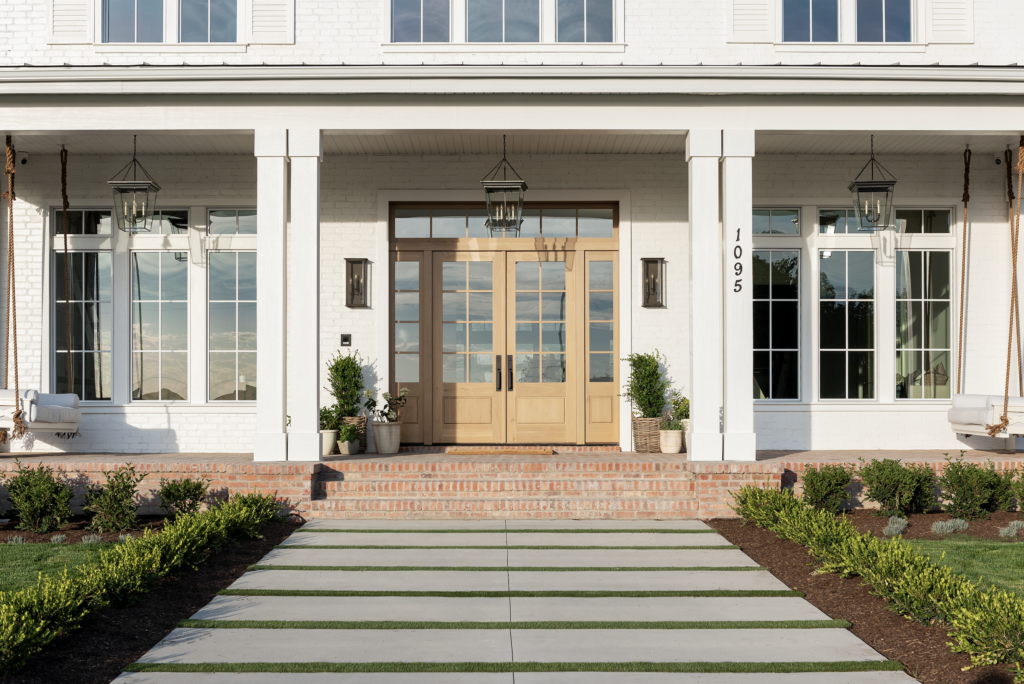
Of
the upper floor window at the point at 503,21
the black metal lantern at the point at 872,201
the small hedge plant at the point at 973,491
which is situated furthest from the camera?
the upper floor window at the point at 503,21

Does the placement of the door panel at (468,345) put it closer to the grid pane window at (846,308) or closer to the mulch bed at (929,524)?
the grid pane window at (846,308)

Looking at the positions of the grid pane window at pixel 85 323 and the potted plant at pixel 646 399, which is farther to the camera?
the grid pane window at pixel 85 323

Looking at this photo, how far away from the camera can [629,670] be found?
379 centimetres

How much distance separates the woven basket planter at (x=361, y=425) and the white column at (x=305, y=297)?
1393mm

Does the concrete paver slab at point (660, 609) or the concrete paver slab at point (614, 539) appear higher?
the concrete paver slab at point (660, 609)

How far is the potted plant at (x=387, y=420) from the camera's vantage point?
30.0 feet

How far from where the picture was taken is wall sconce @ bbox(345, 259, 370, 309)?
945 centimetres

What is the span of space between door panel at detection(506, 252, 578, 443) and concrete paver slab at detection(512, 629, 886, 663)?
210 inches

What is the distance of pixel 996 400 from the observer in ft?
27.5

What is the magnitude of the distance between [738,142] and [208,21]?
18.9ft

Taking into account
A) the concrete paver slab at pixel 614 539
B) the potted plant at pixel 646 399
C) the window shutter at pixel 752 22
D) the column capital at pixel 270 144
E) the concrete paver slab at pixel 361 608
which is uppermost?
the window shutter at pixel 752 22

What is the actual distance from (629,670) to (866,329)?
703 cm

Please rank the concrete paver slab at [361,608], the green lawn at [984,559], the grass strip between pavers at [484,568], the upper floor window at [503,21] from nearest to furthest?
1. the concrete paver slab at [361,608]
2. the green lawn at [984,559]
3. the grass strip between pavers at [484,568]
4. the upper floor window at [503,21]

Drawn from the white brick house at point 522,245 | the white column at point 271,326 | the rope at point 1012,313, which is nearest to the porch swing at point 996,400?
the rope at point 1012,313
